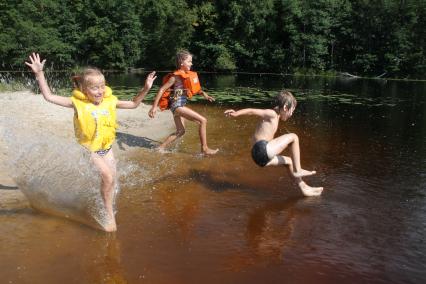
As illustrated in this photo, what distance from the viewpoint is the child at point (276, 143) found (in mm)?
5812

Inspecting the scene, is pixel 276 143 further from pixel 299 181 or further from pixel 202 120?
pixel 202 120

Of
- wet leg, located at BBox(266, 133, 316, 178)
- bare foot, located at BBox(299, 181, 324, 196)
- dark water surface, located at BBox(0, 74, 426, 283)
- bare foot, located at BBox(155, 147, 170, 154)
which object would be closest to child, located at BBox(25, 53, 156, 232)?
dark water surface, located at BBox(0, 74, 426, 283)

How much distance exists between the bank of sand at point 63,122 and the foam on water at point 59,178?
106cm

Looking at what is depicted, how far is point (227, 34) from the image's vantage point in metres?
44.7

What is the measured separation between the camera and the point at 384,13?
39.7 meters

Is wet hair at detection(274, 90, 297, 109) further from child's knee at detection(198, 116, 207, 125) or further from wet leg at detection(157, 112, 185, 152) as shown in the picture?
wet leg at detection(157, 112, 185, 152)

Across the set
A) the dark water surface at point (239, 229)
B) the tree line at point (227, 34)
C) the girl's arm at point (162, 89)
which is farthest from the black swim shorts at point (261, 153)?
the tree line at point (227, 34)

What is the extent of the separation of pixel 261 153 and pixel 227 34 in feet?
132

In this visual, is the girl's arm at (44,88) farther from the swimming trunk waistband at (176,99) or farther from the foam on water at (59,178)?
the swimming trunk waistband at (176,99)

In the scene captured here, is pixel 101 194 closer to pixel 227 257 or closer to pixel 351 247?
pixel 227 257

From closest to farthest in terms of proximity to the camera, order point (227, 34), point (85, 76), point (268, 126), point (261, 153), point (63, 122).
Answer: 1. point (85, 76)
2. point (261, 153)
3. point (268, 126)
4. point (63, 122)
5. point (227, 34)

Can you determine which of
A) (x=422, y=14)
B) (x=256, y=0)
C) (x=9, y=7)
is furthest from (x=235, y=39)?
(x=9, y=7)

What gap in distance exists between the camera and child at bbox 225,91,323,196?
5812mm

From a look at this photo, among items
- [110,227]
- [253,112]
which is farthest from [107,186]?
[253,112]
